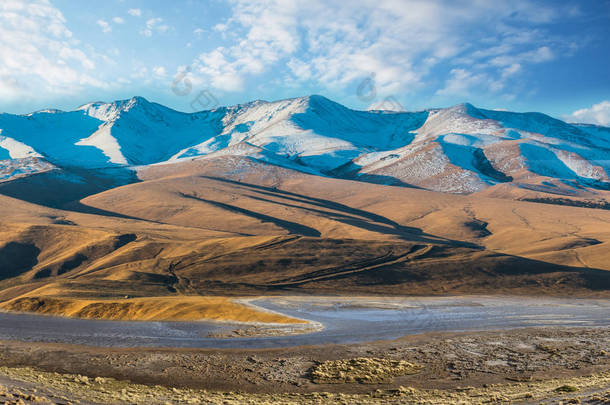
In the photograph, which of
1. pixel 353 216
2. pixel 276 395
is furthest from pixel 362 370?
pixel 353 216

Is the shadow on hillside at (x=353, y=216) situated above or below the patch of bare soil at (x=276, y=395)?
above

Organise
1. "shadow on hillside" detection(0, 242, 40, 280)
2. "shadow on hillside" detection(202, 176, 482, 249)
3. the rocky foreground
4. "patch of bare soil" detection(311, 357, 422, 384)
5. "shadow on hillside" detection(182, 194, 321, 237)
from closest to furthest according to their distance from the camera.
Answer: the rocky foreground < "patch of bare soil" detection(311, 357, 422, 384) < "shadow on hillside" detection(0, 242, 40, 280) < "shadow on hillside" detection(202, 176, 482, 249) < "shadow on hillside" detection(182, 194, 321, 237)

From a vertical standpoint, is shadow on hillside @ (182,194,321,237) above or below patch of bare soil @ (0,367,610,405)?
above

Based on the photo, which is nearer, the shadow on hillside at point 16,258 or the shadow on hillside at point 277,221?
the shadow on hillside at point 16,258

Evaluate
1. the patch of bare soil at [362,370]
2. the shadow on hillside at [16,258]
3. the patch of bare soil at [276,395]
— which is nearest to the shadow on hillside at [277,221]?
the shadow on hillside at [16,258]

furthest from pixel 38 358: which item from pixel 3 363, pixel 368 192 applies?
pixel 368 192

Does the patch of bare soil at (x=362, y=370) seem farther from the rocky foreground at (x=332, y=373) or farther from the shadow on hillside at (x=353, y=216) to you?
the shadow on hillside at (x=353, y=216)

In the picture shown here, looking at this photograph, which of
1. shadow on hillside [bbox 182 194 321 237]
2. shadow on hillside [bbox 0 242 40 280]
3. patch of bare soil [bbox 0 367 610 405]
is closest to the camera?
patch of bare soil [bbox 0 367 610 405]

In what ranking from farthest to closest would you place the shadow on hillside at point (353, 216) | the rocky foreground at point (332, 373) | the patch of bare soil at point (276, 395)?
the shadow on hillside at point (353, 216) → the rocky foreground at point (332, 373) → the patch of bare soil at point (276, 395)

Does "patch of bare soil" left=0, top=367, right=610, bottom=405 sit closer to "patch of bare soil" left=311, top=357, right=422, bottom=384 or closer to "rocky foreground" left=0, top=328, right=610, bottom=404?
"rocky foreground" left=0, top=328, right=610, bottom=404

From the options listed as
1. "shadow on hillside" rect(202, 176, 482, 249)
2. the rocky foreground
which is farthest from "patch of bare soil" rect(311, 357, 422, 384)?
"shadow on hillside" rect(202, 176, 482, 249)

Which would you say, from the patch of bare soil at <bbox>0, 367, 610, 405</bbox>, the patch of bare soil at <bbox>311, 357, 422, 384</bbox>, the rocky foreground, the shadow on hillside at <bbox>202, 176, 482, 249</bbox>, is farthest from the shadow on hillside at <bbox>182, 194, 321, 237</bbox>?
the patch of bare soil at <bbox>0, 367, 610, 405</bbox>

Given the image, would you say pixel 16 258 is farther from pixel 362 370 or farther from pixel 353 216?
pixel 353 216

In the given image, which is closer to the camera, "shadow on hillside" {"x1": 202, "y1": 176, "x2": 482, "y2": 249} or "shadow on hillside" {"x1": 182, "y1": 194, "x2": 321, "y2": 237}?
"shadow on hillside" {"x1": 202, "y1": 176, "x2": 482, "y2": 249}
